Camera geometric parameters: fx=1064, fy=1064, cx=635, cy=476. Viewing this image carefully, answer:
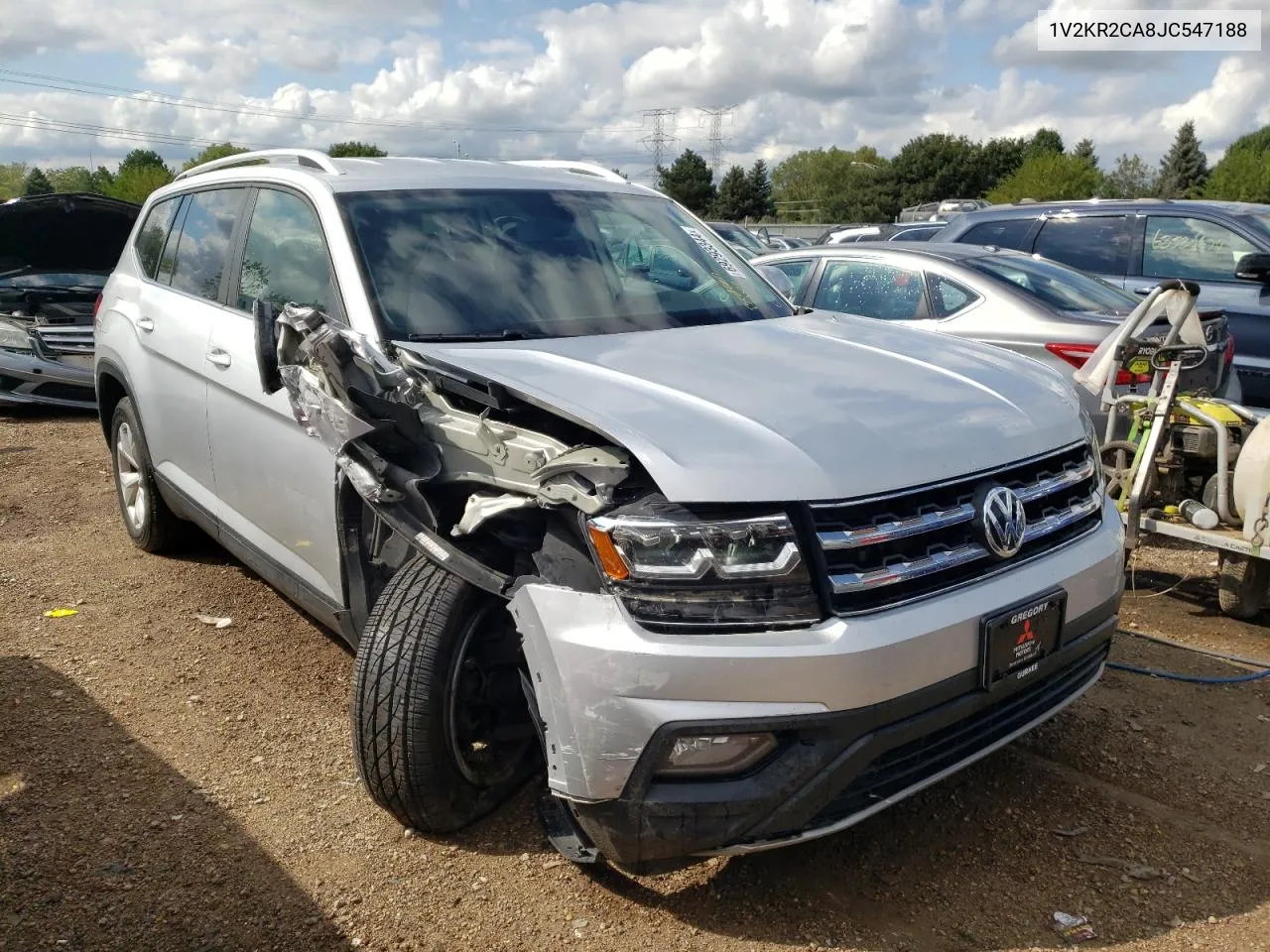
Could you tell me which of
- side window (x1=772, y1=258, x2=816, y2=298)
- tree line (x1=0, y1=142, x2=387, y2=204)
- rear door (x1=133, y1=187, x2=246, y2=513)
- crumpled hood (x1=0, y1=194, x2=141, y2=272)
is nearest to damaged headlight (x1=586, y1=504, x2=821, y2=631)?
rear door (x1=133, y1=187, x2=246, y2=513)

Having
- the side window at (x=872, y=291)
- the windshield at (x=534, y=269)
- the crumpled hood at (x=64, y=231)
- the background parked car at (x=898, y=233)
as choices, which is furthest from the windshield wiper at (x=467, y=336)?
the background parked car at (x=898, y=233)

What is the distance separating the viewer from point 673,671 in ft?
7.17

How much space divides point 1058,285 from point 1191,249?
1.87 m

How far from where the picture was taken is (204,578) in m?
5.08

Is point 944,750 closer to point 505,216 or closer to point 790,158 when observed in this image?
point 505,216

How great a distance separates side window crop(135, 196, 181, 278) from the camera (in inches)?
195

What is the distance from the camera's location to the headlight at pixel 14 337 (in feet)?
29.6

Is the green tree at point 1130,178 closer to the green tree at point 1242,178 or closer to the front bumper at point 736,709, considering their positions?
the green tree at point 1242,178

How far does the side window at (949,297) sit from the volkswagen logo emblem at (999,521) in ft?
12.0

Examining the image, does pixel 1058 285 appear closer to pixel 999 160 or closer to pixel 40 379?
pixel 40 379

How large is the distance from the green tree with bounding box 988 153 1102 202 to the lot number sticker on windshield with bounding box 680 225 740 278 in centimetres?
6775

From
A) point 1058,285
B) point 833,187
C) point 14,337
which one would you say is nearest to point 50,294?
point 14,337

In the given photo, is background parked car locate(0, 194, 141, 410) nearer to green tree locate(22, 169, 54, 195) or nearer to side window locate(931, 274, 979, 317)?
side window locate(931, 274, 979, 317)

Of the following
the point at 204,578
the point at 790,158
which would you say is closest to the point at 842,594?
the point at 204,578
